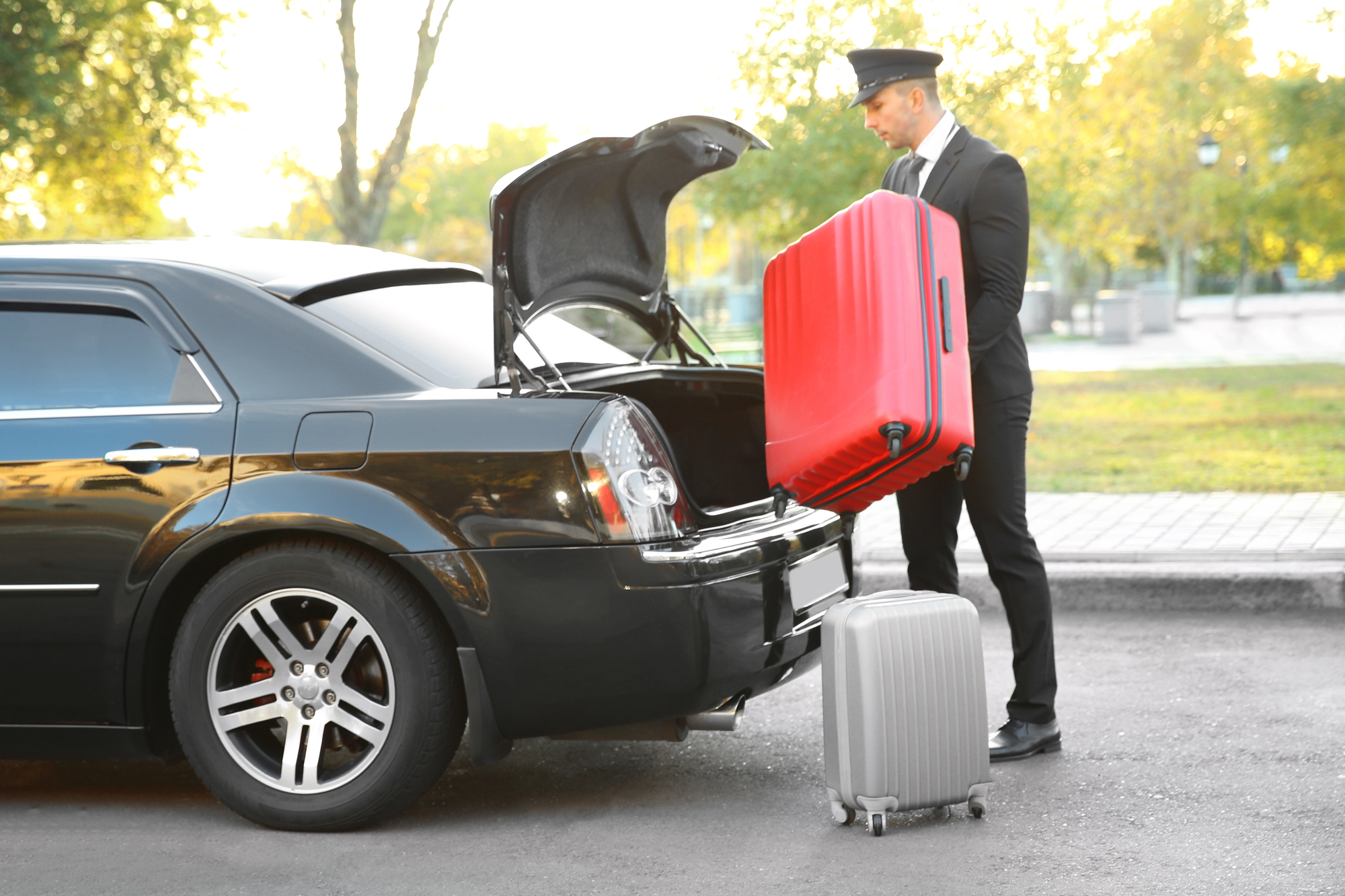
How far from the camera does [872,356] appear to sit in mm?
3346

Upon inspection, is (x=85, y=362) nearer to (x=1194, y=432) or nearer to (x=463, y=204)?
(x=1194, y=432)

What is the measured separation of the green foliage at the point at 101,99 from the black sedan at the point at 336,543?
12513 mm

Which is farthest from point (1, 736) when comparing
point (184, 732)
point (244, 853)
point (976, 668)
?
point (976, 668)

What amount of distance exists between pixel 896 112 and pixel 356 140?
753cm

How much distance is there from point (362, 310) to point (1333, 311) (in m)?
39.2

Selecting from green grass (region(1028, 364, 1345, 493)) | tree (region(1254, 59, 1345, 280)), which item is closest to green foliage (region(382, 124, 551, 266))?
tree (region(1254, 59, 1345, 280))

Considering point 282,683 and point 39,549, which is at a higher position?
point 39,549

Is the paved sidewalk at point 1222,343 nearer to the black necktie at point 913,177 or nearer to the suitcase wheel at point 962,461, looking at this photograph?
the black necktie at point 913,177

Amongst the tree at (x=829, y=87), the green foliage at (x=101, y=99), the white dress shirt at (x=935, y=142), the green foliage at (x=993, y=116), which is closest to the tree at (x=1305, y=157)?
the green foliage at (x=993, y=116)

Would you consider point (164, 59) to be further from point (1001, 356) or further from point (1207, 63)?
point (1207, 63)

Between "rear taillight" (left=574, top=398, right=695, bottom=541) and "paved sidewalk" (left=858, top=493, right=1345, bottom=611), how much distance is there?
6.92 ft

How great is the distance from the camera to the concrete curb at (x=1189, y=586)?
5809 millimetres

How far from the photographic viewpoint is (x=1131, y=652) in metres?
5.29

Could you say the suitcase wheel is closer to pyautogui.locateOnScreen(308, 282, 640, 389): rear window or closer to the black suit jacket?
the black suit jacket
